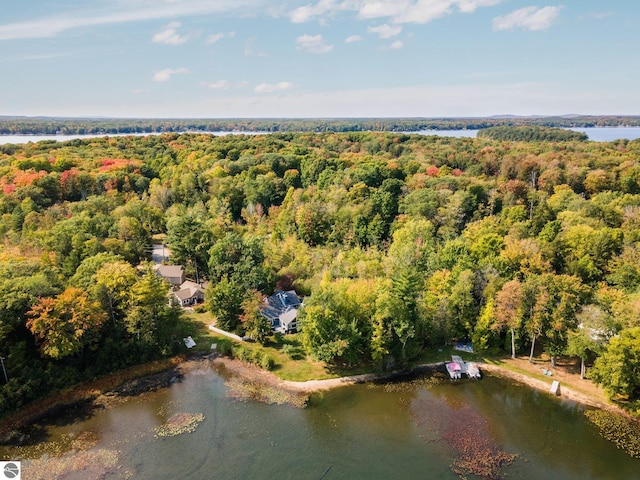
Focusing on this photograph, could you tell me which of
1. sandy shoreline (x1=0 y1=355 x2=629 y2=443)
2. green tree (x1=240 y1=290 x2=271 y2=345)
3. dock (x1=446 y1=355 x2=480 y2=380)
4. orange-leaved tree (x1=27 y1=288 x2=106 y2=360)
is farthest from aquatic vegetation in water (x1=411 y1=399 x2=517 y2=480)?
orange-leaved tree (x1=27 y1=288 x2=106 y2=360)

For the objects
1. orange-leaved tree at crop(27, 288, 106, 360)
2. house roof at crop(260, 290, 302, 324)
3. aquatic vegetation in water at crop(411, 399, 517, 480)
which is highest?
orange-leaved tree at crop(27, 288, 106, 360)

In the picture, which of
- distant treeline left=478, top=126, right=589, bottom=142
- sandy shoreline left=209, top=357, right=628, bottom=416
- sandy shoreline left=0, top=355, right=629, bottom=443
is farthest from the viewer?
distant treeline left=478, top=126, right=589, bottom=142

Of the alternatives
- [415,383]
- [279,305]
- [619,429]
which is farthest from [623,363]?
[279,305]

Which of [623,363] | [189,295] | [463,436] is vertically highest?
[623,363]

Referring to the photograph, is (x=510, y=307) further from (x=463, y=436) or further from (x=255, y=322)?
(x=255, y=322)

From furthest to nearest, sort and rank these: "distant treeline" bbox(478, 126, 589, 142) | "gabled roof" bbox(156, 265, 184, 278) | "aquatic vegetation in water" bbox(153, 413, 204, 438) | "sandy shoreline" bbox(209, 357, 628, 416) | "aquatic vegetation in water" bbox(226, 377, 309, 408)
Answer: "distant treeline" bbox(478, 126, 589, 142), "gabled roof" bbox(156, 265, 184, 278), "sandy shoreline" bbox(209, 357, 628, 416), "aquatic vegetation in water" bbox(226, 377, 309, 408), "aquatic vegetation in water" bbox(153, 413, 204, 438)

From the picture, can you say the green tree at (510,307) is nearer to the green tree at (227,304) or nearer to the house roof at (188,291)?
the green tree at (227,304)

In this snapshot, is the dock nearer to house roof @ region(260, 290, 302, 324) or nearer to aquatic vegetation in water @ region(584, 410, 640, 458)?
aquatic vegetation in water @ region(584, 410, 640, 458)

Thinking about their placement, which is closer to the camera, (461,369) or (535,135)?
(461,369)
